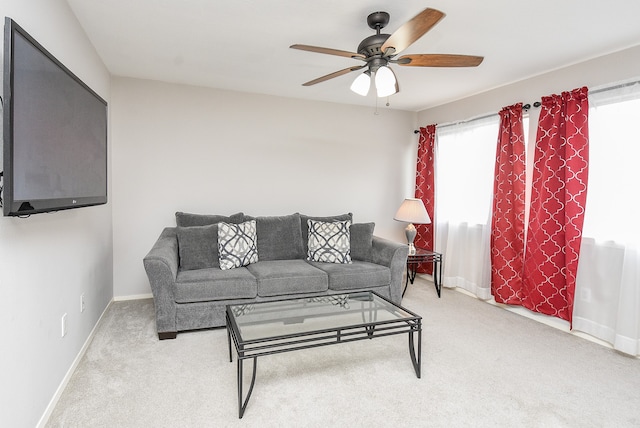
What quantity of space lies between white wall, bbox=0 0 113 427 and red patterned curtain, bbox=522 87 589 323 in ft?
12.3

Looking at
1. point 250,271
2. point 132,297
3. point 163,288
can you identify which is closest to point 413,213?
point 250,271

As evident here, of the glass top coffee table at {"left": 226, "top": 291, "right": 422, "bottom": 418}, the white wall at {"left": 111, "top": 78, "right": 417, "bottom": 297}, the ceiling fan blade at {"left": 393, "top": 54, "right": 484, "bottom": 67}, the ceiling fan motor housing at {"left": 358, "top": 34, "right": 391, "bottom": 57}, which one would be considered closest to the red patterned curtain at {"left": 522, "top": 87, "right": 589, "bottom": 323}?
the ceiling fan blade at {"left": 393, "top": 54, "right": 484, "bottom": 67}

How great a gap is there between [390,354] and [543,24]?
8.24ft

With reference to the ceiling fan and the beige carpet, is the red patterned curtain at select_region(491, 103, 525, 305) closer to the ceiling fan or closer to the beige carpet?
the beige carpet

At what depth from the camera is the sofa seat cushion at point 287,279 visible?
10.2ft

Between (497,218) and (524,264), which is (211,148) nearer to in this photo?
(497,218)

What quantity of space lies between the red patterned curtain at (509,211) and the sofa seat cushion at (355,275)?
121 centimetres

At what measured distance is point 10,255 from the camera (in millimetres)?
1495

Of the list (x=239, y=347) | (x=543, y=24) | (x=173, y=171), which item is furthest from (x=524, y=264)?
(x=173, y=171)

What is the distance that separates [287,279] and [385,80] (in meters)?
1.85

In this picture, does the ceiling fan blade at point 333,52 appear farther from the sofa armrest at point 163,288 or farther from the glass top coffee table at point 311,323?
the sofa armrest at point 163,288

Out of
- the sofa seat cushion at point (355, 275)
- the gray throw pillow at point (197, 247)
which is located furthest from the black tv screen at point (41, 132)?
the sofa seat cushion at point (355, 275)

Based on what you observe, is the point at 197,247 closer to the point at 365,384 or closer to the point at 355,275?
the point at 355,275

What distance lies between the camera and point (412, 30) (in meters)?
1.75
